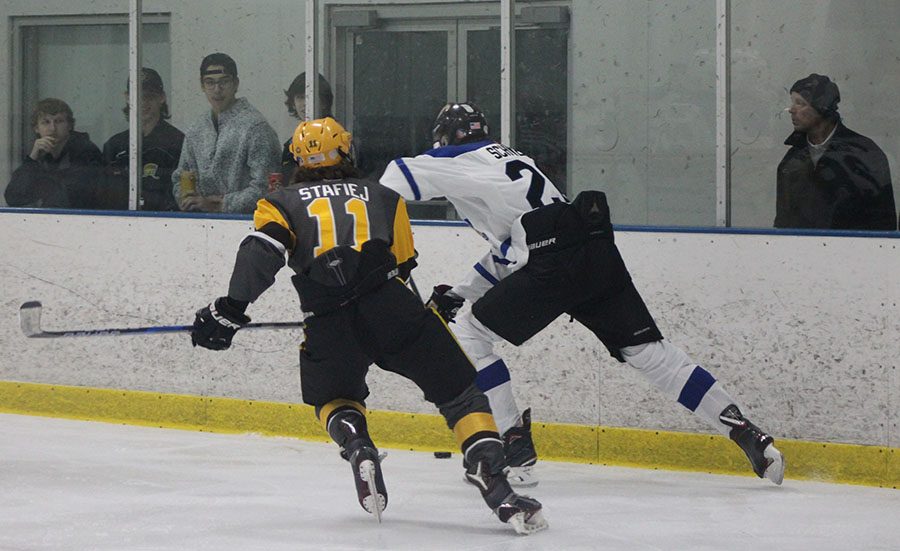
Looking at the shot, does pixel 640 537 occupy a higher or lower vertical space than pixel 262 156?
lower

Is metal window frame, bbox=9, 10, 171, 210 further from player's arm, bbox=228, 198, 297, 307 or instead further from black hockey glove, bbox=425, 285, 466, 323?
player's arm, bbox=228, 198, 297, 307

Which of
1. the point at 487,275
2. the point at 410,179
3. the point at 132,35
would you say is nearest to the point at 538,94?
the point at 487,275

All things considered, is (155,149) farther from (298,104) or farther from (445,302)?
(445,302)

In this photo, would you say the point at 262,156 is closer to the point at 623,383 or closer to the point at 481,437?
the point at 623,383

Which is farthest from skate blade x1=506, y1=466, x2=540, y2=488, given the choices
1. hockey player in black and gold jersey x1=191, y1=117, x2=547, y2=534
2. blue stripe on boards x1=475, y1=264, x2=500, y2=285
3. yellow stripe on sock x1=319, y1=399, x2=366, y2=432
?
yellow stripe on sock x1=319, y1=399, x2=366, y2=432

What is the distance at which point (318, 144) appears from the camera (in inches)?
156

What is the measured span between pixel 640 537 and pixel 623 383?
122 cm

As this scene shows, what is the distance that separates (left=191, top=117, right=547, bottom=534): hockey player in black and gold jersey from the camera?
3797mm

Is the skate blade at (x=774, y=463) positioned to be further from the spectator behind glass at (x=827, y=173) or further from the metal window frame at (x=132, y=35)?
the metal window frame at (x=132, y=35)

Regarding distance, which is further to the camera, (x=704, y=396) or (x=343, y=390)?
(x=704, y=396)

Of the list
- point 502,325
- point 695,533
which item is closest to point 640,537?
point 695,533

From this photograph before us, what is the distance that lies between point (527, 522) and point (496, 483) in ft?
0.52

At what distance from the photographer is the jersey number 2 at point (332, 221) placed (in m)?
3.81

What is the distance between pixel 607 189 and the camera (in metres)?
5.34
